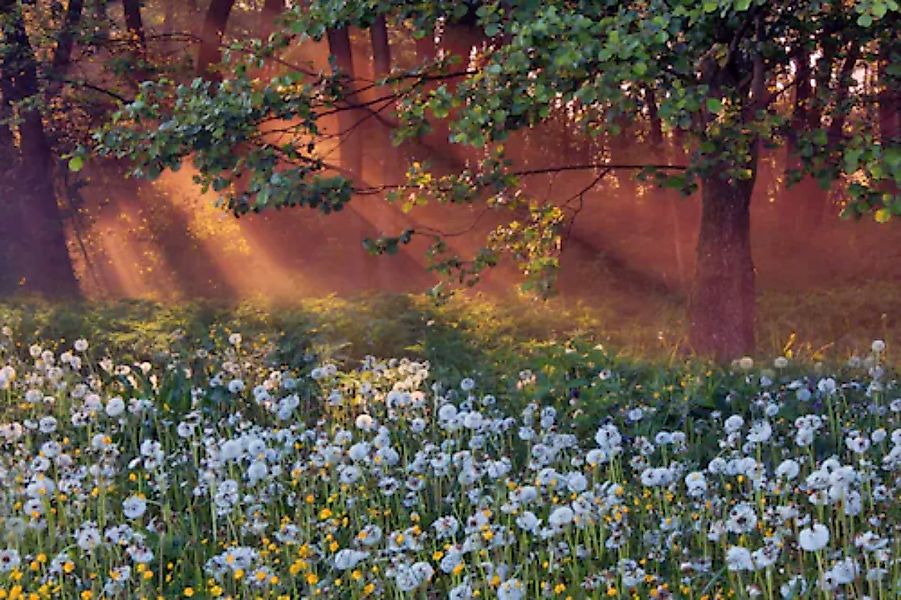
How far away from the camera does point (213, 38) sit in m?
21.1

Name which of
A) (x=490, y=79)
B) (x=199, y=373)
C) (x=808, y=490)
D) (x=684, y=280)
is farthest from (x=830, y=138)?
(x=684, y=280)

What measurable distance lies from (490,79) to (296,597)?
3.91m

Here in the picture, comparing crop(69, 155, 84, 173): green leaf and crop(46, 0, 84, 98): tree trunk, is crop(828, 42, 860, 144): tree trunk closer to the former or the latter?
crop(69, 155, 84, 173): green leaf

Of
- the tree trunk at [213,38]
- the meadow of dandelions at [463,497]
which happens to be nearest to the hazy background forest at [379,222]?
the tree trunk at [213,38]

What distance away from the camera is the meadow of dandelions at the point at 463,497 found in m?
4.63

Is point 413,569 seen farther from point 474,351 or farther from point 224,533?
point 474,351

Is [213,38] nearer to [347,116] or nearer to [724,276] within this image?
[347,116]

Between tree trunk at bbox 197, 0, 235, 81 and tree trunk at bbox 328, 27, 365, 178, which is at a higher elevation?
tree trunk at bbox 197, 0, 235, 81

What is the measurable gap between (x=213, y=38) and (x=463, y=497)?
17.0 meters

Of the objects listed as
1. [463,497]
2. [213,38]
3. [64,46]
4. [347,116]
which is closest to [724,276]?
[463,497]

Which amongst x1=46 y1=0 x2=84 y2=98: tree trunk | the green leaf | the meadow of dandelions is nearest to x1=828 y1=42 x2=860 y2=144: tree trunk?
the meadow of dandelions

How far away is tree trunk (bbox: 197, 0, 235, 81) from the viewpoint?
2052 centimetres

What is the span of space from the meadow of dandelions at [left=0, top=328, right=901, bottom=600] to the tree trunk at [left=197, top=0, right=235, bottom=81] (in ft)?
43.7

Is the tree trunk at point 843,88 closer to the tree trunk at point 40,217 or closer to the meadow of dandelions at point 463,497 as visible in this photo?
the meadow of dandelions at point 463,497
